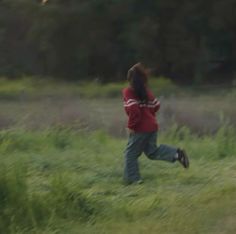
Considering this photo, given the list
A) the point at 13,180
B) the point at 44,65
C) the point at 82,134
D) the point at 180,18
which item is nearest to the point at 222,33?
the point at 180,18

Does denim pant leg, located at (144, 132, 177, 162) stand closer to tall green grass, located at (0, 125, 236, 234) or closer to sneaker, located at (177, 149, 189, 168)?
sneaker, located at (177, 149, 189, 168)

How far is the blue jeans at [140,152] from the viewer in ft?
33.4

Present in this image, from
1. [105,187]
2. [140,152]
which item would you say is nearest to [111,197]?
[105,187]

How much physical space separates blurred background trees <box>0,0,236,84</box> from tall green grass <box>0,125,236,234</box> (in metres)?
40.2

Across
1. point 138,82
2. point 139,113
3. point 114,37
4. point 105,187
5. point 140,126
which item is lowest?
point 114,37

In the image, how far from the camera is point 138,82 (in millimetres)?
10086

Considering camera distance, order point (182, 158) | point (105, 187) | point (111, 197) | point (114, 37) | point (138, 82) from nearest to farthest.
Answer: point (111, 197) < point (105, 187) < point (138, 82) < point (182, 158) < point (114, 37)

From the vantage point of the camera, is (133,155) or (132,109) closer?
(132,109)

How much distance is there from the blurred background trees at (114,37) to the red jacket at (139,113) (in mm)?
41199

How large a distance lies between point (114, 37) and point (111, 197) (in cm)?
4669

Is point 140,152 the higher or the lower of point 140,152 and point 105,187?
the higher

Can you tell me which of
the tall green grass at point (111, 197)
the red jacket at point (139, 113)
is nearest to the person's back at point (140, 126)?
the red jacket at point (139, 113)

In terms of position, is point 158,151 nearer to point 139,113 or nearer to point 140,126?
point 140,126

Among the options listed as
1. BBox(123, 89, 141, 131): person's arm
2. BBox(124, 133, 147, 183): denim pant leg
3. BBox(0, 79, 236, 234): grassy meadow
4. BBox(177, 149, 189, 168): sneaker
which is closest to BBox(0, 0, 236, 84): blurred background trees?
BBox(0, 79, 236, 234): grassy meadow
